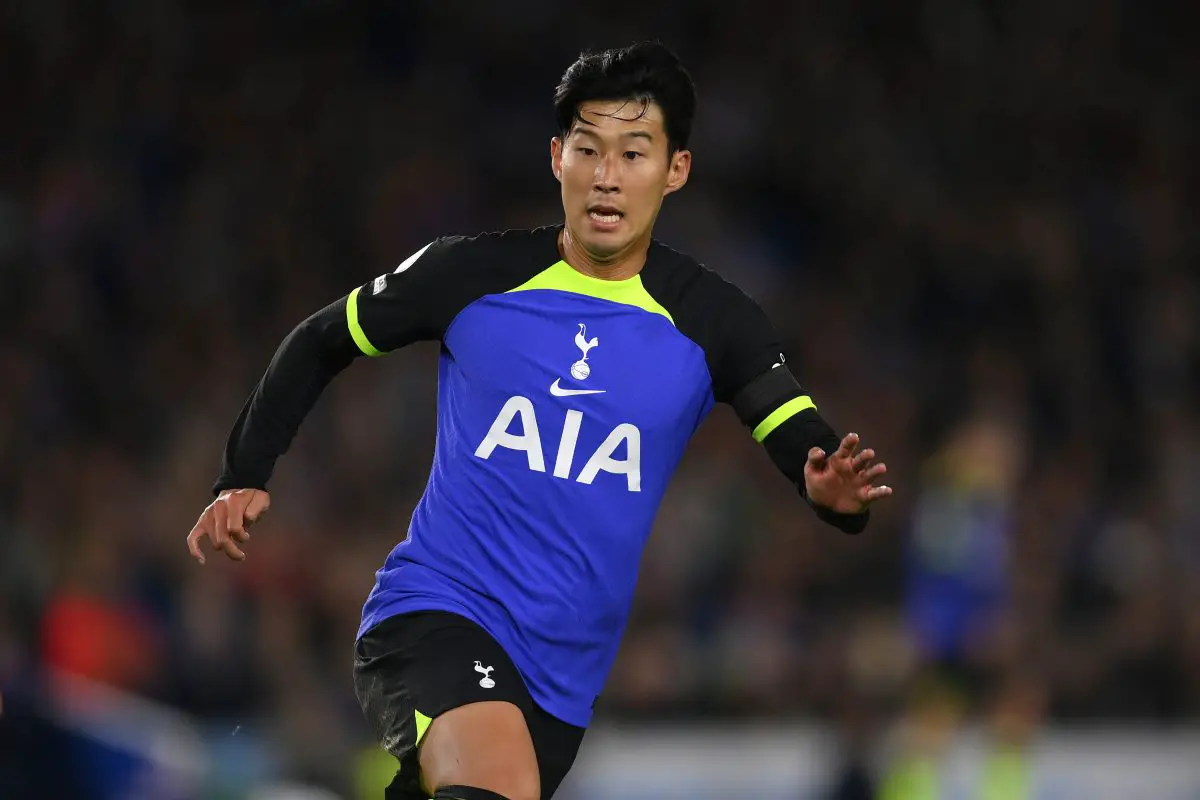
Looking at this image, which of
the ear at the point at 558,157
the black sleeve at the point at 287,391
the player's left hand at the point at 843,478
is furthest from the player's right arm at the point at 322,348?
the player's left hand at the point at 843,478

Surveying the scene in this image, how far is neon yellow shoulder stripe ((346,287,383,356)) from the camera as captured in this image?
4.31 metres

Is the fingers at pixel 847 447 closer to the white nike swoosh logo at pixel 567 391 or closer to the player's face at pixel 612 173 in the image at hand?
the white nike swoosh logo at pixel 567 391

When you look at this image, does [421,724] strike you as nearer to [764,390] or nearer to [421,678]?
[421,678]

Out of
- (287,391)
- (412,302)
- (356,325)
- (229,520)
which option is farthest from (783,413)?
(229,520)

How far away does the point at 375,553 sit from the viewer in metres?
9.71

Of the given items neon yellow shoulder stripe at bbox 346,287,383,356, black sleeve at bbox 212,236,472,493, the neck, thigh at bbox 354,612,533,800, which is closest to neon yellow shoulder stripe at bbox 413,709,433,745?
thigh at bbox 354,612,533,800

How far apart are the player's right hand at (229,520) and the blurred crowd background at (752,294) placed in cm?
332

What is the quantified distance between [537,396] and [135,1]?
851 centimetres

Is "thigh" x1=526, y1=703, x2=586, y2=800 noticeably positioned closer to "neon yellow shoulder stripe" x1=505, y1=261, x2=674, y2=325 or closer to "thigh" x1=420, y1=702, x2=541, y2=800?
"thigh" x1=420, y1=702, x2=541, y2=800

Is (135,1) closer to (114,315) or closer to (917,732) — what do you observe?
(114,315)

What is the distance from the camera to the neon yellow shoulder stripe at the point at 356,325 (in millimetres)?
4312

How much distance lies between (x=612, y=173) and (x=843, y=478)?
2.96ft

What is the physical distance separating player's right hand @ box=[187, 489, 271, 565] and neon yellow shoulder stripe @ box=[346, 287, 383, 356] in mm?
415

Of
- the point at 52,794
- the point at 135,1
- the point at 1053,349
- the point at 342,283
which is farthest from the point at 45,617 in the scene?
the point at 1053,349
